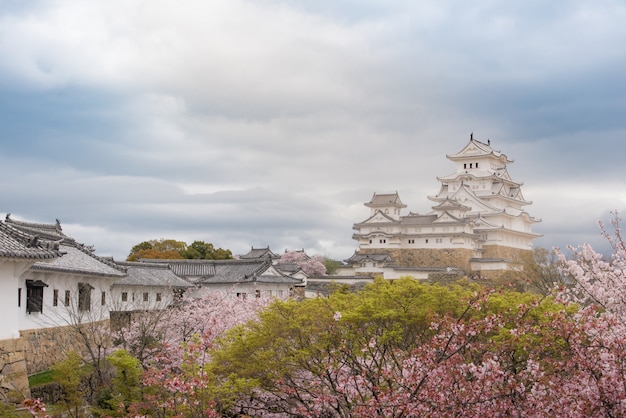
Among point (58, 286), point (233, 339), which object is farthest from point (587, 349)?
point (58, 286)

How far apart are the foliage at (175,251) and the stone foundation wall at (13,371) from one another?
47.2 metres

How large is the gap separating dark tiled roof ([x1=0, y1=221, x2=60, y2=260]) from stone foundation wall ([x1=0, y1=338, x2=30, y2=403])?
2.17m

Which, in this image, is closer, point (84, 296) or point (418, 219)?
point (84, 296)

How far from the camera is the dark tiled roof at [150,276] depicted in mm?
38125

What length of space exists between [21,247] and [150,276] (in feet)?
79.4

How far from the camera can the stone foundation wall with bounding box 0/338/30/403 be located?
16.4 m

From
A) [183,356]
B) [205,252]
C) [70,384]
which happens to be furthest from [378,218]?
[183,356]

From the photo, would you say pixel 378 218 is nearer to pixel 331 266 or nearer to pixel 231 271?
pixel 331 266

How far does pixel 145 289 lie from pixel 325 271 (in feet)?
126

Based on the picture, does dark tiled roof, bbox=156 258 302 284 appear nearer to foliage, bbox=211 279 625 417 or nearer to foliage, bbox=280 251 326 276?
foliage, bbox=280 251 326 276

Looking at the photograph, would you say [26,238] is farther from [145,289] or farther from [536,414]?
[145,289]

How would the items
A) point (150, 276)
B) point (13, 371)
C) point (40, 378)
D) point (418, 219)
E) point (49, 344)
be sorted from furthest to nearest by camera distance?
point (418, 219)
point (150, 276)
point (49, 344)
point (40, 378)
point (13, 371)

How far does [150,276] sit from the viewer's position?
4141 centimetres

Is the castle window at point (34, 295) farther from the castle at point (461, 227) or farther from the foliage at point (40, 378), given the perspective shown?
the castle at point (461, 227)
